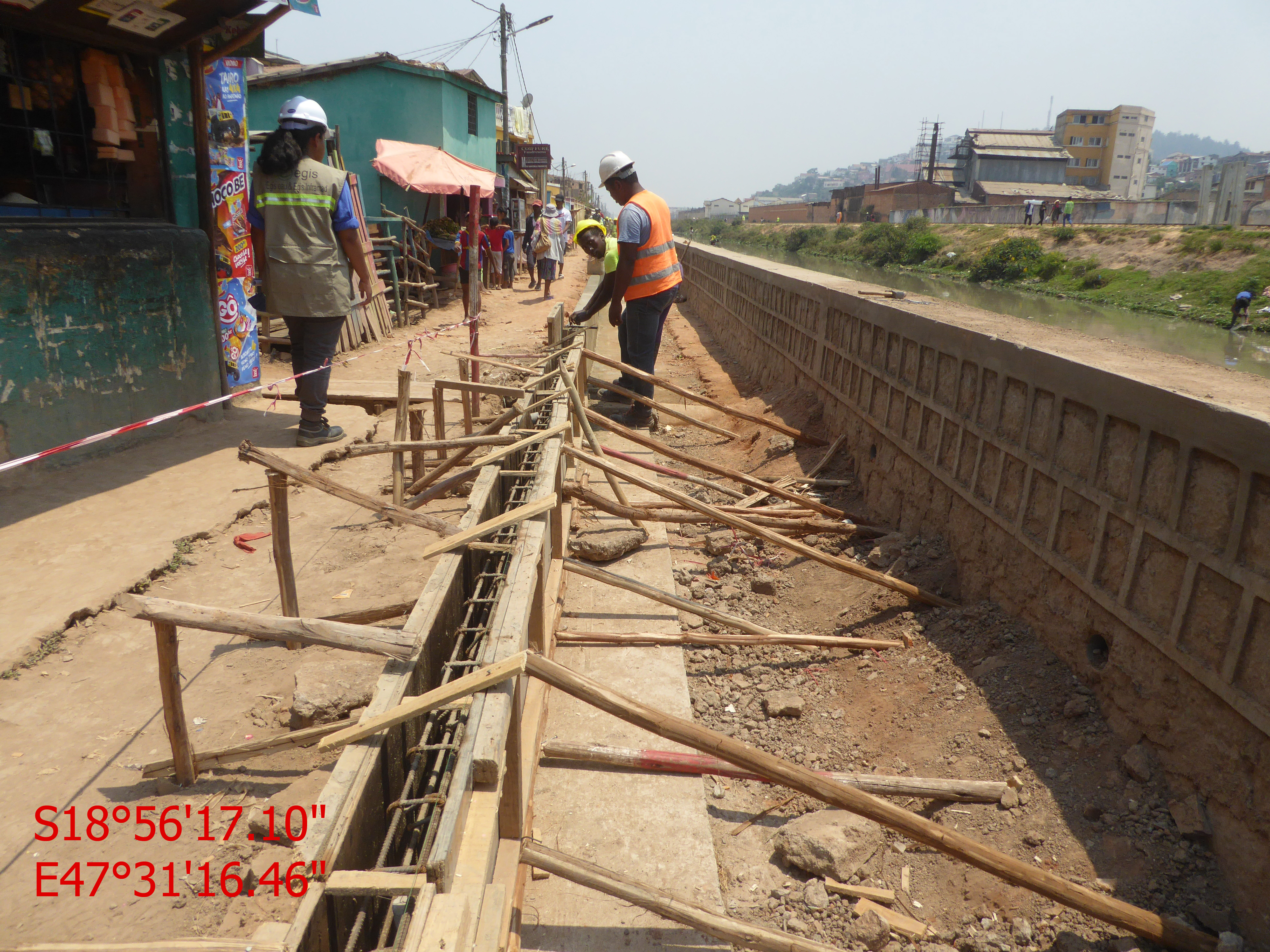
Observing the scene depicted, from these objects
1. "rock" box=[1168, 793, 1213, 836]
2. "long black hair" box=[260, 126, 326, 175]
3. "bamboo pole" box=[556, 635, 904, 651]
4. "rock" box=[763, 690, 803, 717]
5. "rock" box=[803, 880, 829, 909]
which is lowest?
"rock" box=[803, 880, 829, 909]

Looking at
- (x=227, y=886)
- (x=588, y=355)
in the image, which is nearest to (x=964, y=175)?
(x=588, y=355)

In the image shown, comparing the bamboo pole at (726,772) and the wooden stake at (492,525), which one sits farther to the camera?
the bamboo pole at (726,772)

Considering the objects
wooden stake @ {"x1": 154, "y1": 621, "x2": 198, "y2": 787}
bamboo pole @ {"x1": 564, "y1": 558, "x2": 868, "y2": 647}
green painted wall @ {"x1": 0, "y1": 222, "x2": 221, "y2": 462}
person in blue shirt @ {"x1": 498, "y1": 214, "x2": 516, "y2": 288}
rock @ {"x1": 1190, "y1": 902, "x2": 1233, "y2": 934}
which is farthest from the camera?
person in blue shirt @ {"x1": 498, "y1": 214, "x2": 516, "y2": 288}

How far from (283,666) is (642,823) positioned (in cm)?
160

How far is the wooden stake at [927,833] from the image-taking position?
7.30 ft

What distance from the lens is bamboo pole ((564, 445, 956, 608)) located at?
4352mm

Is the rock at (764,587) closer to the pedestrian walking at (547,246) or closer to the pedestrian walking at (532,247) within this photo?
the pedestrian walking at (547,246)

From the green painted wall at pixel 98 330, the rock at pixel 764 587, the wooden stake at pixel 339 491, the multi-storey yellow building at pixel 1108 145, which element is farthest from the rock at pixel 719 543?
the multi-storey yellow building at pixel 1108 145

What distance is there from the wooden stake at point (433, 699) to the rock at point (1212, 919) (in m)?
2.17

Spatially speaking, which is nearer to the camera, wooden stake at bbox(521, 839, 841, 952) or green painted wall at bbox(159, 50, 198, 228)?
wooden stake at bbox(521, 839, 841, 952)

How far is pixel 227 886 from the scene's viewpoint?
2.31 m

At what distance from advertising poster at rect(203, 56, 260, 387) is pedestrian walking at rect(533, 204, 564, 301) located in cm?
1174

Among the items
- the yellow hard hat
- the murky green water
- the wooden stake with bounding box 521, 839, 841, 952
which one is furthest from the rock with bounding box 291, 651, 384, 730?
the murky green water

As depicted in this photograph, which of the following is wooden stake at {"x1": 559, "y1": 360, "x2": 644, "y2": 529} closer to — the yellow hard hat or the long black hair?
the long black hair
